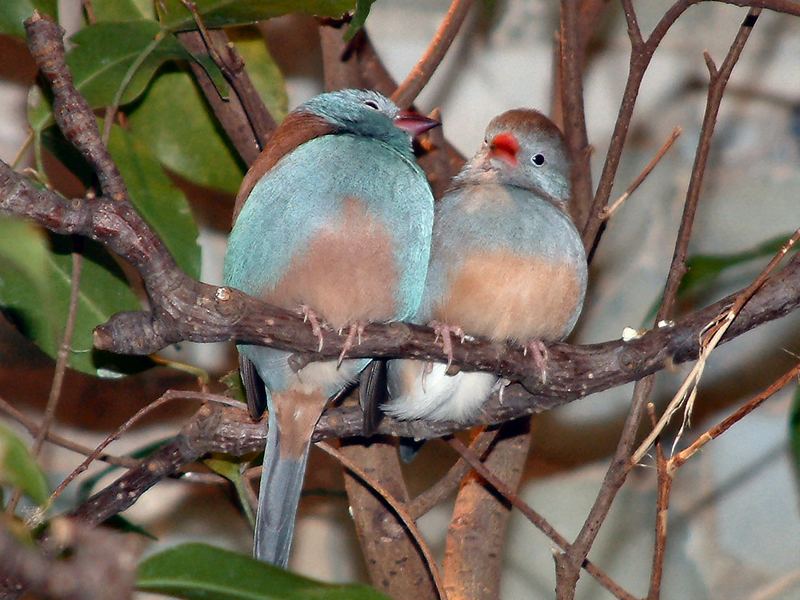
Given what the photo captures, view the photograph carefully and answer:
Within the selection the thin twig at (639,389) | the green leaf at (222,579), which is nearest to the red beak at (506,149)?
the thin twig at (639,389)

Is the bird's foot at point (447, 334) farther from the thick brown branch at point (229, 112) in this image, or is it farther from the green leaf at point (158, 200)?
the thick brown branch at point (229, 112)

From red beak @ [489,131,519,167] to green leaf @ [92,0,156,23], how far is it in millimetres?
782

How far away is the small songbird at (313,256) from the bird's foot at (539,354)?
0.23 m

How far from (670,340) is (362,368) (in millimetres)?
587

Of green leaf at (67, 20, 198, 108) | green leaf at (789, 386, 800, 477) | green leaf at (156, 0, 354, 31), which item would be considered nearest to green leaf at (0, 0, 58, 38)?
green leaf at (67, 20, 198, 108)

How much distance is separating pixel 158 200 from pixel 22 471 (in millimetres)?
1237

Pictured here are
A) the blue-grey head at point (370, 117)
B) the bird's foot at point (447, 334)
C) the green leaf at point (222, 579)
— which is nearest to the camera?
the green leaf at point (222, 579)

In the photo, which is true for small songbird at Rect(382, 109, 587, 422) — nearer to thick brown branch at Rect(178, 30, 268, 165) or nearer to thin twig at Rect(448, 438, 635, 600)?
thin twig at Rect(448, 438, 635, 600)

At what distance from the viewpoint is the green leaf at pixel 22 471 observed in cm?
86

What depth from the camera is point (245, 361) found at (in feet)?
6.48

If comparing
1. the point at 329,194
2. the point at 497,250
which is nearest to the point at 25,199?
the point at 329,194

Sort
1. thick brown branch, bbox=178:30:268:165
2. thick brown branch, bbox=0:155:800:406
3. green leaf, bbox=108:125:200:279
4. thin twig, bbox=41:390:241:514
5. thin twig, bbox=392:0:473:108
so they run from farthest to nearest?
thin twig, bbox=392:0:473:108
thick brown branch, bbox=178:30:268:165
green leaf, bbox=108:125:200:279
thin twig, bbox=41:390:241:514
thick brown branch, bbox=0:155:800:406

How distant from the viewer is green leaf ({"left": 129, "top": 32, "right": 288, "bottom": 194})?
2.28 meters

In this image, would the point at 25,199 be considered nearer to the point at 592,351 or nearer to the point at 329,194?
the point at 329,194
